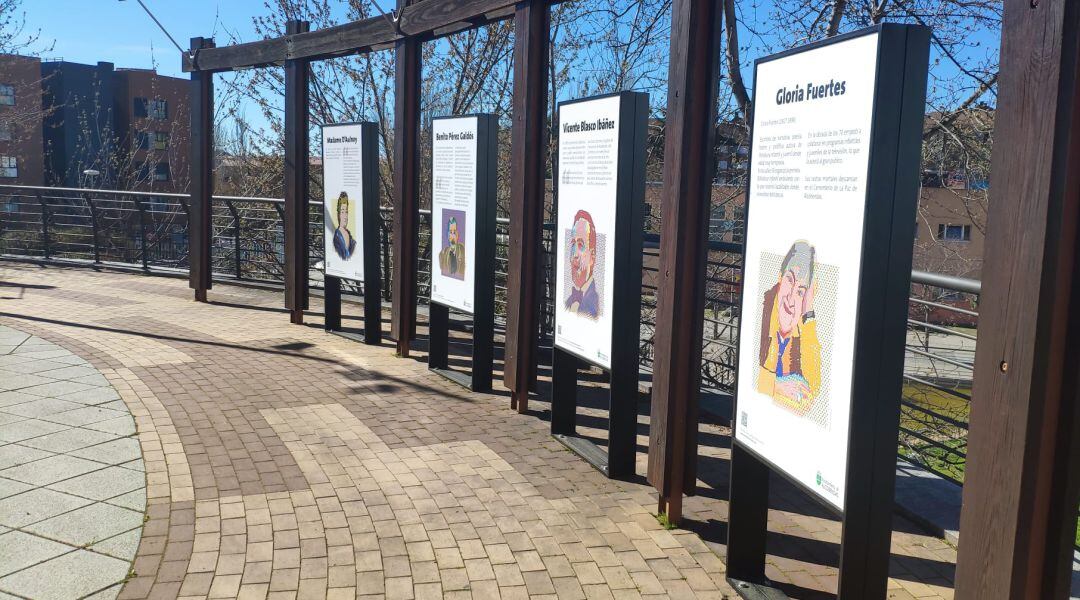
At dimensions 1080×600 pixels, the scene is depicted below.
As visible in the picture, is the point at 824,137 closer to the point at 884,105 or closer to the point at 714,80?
the point at 884,105

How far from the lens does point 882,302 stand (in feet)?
9.53

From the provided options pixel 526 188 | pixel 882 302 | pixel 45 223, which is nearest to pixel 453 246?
pixel 526 188

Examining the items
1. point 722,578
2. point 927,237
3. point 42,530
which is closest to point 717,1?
point 722,578

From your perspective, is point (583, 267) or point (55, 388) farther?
point (55, 388)

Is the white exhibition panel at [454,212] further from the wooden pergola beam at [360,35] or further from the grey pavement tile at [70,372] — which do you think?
the grey pavement tile at [70,372]

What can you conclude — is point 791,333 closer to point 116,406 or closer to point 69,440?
point 69,440

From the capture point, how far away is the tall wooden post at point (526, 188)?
6.37 metres

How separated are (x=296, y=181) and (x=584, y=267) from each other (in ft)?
18.0

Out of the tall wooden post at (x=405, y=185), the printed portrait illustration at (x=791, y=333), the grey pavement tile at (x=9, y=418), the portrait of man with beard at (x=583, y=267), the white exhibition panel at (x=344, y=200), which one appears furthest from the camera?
the white exhibition panel at (x=344, y=200)

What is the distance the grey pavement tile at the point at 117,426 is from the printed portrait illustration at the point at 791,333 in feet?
13.7

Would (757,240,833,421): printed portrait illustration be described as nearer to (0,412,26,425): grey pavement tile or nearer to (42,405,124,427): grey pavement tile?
(42,405,124,427): grey pavement tile

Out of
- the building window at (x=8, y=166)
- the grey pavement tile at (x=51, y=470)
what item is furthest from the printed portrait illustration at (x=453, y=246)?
the building window at (x=8, y=166)

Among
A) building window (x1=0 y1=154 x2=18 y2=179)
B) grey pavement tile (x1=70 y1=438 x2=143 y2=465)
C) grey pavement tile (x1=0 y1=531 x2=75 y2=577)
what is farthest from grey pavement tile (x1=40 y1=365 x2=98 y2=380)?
building window (x1=0 y1=154 x2=18 y2=179)

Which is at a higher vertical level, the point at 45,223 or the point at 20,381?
the point at 45,223
